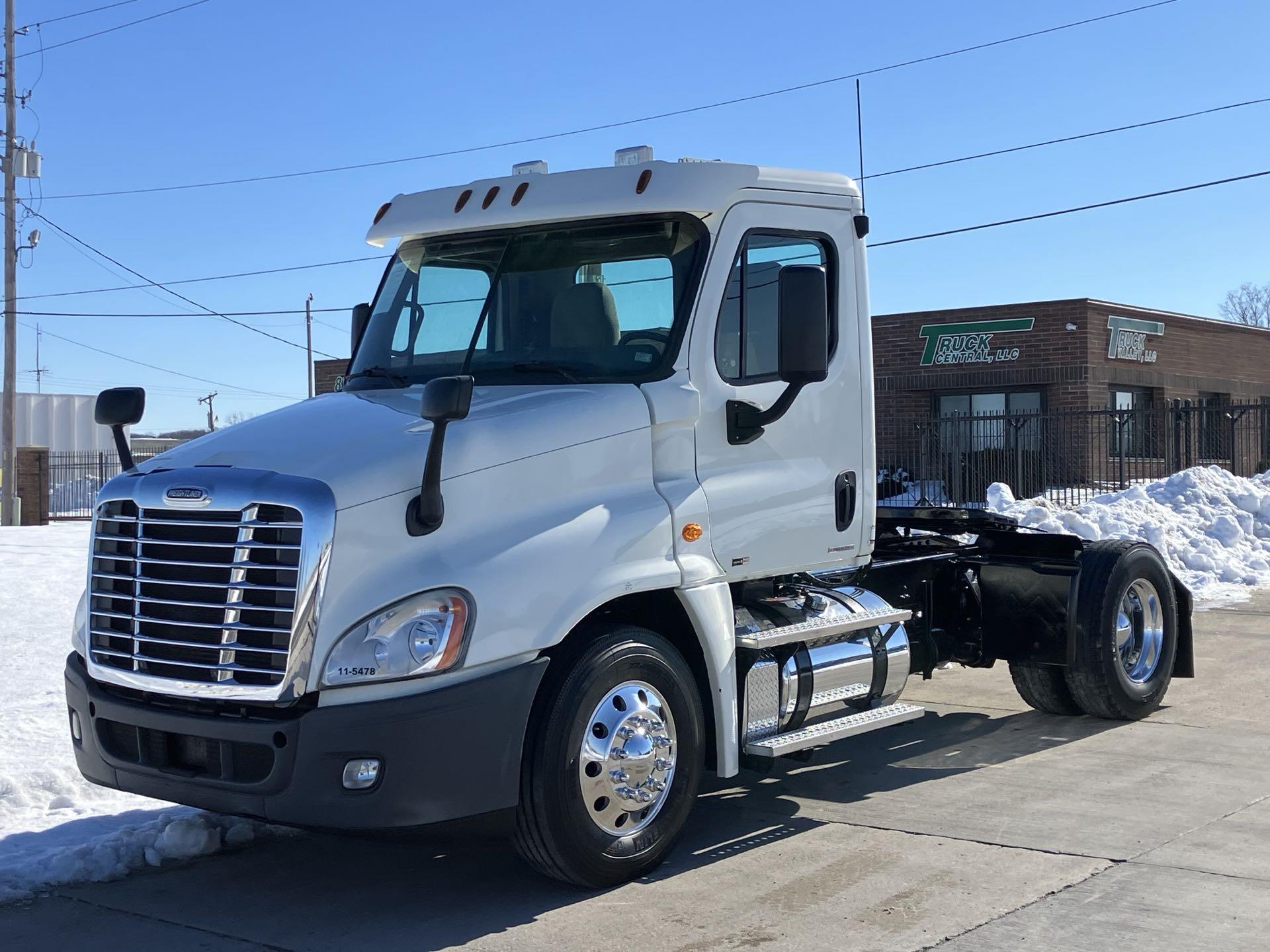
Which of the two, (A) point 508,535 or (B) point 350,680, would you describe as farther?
(A) point 508,535

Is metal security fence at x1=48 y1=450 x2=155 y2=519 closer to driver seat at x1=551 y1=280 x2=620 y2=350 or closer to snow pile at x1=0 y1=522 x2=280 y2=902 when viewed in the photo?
snow pile at x1=0 y1=522 x2=280 y2=902

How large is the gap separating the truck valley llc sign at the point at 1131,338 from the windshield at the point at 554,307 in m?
28.9

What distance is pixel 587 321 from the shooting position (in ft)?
20.0

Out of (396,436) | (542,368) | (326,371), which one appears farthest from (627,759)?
(326,371)

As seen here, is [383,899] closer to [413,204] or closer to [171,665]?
[171,665]

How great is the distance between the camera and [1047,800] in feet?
22.0

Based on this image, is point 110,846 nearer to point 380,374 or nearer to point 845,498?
point 380,374

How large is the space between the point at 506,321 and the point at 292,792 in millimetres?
2410

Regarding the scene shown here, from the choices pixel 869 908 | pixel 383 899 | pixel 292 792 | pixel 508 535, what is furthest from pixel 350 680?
pixel 869 908

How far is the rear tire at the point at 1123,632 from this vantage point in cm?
833

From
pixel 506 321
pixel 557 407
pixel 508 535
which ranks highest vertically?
pixel 506 321

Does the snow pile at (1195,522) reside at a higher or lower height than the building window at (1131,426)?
lower

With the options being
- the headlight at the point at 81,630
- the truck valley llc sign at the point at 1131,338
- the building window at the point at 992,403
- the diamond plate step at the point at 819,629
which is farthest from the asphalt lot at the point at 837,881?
the truck valley llc sign at the point at 1131,338

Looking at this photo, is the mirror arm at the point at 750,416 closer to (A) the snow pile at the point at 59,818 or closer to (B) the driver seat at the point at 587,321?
(B) the driver seat at the point at 587,321
